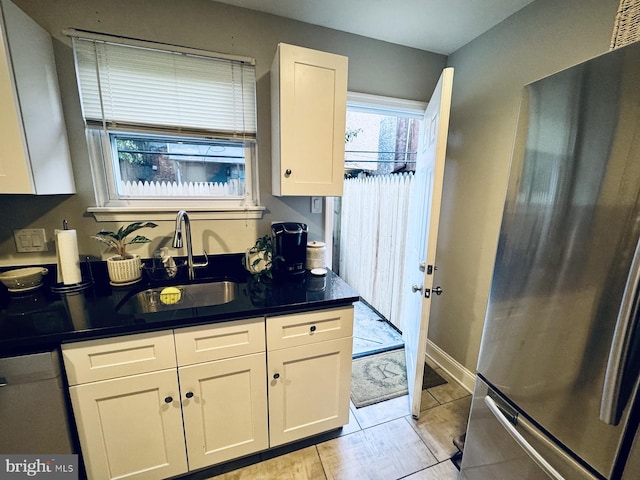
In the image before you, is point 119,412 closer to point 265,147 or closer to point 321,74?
point 265,147

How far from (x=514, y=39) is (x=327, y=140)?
4.06ft

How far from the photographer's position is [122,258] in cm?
148

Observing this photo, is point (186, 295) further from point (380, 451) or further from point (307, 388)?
point (380, 451)

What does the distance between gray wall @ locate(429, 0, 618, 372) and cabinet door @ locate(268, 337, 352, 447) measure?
105cm

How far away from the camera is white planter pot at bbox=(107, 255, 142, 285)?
1430 millimetres

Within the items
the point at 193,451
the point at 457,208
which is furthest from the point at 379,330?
the point at 193,451

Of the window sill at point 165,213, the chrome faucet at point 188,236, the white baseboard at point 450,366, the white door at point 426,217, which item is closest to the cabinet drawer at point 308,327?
the white door at point 426,217

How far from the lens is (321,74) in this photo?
1.45 meters

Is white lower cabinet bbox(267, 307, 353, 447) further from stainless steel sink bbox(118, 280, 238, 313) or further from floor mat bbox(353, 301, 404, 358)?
floor mat bbox(353, 301, 404, 358)

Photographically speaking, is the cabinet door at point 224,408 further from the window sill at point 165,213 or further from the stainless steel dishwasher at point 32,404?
the window sill at point 165,213

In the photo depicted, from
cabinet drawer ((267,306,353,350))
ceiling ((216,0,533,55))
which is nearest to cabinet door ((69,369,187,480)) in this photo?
cabinet drawer ((267,306,353,350))

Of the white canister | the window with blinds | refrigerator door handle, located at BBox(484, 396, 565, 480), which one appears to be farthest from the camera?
the white canister

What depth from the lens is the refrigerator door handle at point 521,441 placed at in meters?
0.83

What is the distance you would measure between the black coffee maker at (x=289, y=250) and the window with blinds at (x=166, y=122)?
0.35 meters
